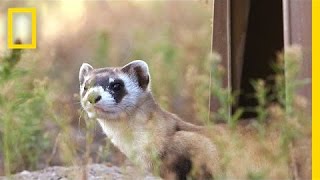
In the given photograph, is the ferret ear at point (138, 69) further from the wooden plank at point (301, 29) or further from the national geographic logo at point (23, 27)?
the wooden plank at point (301, 29)

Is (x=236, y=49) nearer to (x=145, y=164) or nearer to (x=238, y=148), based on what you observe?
(x=145, y=164)

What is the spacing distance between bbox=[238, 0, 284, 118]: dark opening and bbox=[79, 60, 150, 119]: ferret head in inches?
53.5

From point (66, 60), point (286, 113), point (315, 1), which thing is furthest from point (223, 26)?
point (286, 113)

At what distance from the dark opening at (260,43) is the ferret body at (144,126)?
1.26 metres

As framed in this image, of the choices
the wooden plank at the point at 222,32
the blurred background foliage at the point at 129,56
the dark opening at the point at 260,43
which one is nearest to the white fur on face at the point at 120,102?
A: the blurred background foliage at the point at 129,56

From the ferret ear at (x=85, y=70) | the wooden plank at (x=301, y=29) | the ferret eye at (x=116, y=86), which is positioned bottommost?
the ferret eye at (x=116, y=86)

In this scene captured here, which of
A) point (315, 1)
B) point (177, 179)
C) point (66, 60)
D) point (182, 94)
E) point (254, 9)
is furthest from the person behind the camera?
point (66, 60)

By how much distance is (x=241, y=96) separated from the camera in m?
7.45

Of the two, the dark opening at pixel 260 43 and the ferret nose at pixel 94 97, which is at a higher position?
the dark opening at pixel 260 43

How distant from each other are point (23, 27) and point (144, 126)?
3.24 feet

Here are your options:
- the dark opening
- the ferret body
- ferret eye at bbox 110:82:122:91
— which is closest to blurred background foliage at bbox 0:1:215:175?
the ferret body

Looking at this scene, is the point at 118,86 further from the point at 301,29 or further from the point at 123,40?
the point at 301,29

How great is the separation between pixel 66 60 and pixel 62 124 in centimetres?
378

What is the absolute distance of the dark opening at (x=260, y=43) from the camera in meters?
7.52
